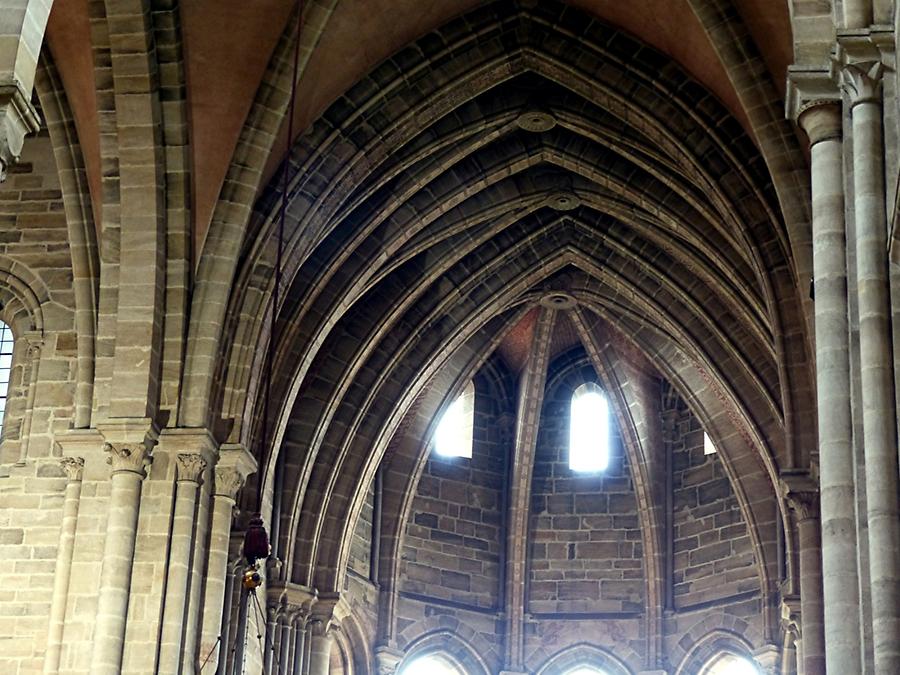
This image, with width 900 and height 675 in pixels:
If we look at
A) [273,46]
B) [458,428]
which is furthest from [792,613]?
[273,46]

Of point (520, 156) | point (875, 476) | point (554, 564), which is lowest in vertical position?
point (875, 476)

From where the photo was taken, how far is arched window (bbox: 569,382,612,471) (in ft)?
102

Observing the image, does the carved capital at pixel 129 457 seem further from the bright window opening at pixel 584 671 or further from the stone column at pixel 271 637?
the bright window opening at pixel 584 671

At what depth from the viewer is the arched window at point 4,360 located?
22.0 m

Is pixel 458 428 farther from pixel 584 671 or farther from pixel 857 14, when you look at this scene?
pixel 857 14

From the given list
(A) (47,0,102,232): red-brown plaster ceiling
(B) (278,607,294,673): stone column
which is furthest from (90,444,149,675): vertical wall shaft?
(B) (278,607,294,673): stone column

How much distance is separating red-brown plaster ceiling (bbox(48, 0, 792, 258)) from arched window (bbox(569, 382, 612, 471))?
10.2 meters

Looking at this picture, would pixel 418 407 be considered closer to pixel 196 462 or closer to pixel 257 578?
pixel 196 462

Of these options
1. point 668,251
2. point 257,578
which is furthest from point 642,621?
point 257,578

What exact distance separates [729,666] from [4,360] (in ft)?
41.9

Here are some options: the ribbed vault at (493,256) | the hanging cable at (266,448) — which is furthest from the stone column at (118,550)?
the ribbed vault at (493,256)

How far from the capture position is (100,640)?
60.1 feet

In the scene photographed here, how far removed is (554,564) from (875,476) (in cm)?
1955

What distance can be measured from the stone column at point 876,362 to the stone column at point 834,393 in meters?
0.66
